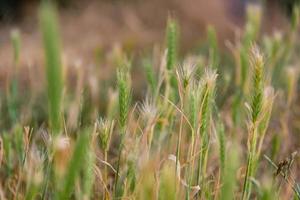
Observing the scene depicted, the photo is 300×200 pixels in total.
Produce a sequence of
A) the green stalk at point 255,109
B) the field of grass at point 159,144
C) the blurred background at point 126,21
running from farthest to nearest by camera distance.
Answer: the blurred background at point 126,21
the green stalk at point 255,109
the field of grass at point 159,144

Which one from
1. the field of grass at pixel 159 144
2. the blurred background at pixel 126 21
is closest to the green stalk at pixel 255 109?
the field of grass at pixel 159 144

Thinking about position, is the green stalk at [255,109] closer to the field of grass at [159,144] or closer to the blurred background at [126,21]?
the field of grass at [159,144]

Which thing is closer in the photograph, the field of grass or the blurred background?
the field of grass

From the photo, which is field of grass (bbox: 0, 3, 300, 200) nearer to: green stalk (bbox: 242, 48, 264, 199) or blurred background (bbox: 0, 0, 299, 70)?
green stalk (bbox: 242, 48, 264, 199)

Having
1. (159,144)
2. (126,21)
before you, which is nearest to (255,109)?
(159,144)

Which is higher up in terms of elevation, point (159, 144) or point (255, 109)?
point (255, 109)

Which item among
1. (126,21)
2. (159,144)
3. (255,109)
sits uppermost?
(255,109)

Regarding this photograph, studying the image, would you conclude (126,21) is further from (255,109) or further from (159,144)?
(255,109)

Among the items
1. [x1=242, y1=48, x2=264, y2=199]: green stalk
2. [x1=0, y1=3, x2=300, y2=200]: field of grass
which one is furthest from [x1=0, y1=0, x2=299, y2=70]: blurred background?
[x1=242, y1=48, x2=264, y2=199]: green stalk

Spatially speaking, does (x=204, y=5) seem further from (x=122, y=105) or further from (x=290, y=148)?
(x=122, y=105)

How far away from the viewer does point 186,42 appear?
11.3 feet

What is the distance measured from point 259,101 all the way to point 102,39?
2.84m

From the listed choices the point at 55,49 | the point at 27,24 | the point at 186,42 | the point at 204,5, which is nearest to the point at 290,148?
the point at 55,49

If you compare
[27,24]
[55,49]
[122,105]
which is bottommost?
[27,24]
